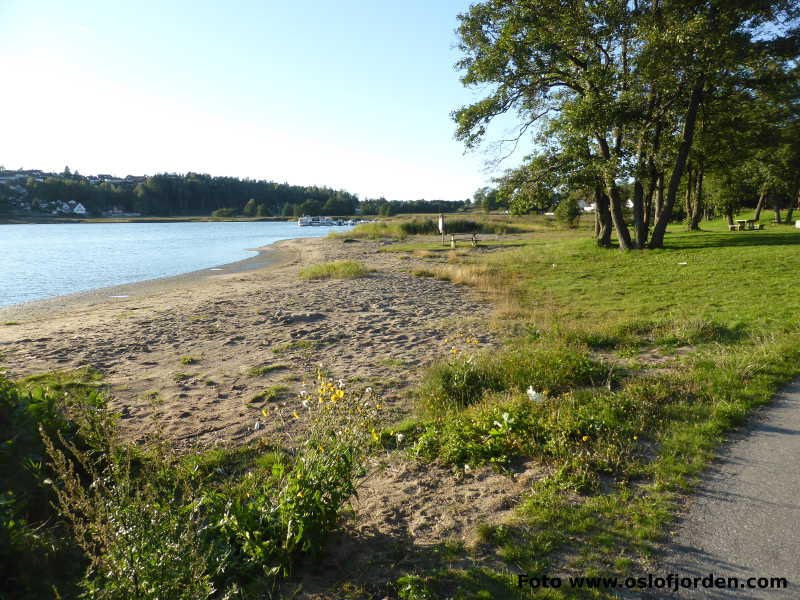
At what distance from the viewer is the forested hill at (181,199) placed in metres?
133

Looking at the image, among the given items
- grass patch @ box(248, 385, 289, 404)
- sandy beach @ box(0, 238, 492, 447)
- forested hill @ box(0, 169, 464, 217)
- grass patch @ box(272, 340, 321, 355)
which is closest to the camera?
sandy beach @ box(0, 238, 492, 447)

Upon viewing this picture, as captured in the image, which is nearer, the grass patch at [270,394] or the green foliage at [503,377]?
the green foliage at [503,377]

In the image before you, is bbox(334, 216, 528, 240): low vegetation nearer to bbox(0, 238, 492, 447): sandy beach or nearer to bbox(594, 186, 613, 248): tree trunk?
bbox(594, 186, 613, 248): tree trunk

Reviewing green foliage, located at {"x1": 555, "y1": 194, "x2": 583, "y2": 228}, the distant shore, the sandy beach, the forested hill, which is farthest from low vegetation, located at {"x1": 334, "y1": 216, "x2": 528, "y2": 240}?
the distant shore

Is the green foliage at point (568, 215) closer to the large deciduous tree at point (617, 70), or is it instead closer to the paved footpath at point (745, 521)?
the large deciduous tree at point (617, 70)

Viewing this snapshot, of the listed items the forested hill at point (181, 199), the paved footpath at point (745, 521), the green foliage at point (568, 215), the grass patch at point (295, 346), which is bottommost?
the grass patch at point (295, 346)

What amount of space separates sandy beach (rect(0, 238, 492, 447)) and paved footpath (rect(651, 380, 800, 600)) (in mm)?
3380

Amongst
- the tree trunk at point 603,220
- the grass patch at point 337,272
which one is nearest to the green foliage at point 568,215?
the tree trunk at point 603,220

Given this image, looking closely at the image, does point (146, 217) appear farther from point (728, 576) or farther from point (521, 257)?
point (728, 576)

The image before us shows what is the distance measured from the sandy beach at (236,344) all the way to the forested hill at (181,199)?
4548 inches

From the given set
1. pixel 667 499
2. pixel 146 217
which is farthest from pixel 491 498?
pixel 146 217

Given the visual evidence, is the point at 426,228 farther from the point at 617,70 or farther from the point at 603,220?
the point at 617,70

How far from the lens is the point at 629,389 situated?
19.9 ft

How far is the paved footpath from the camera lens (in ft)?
9.98
